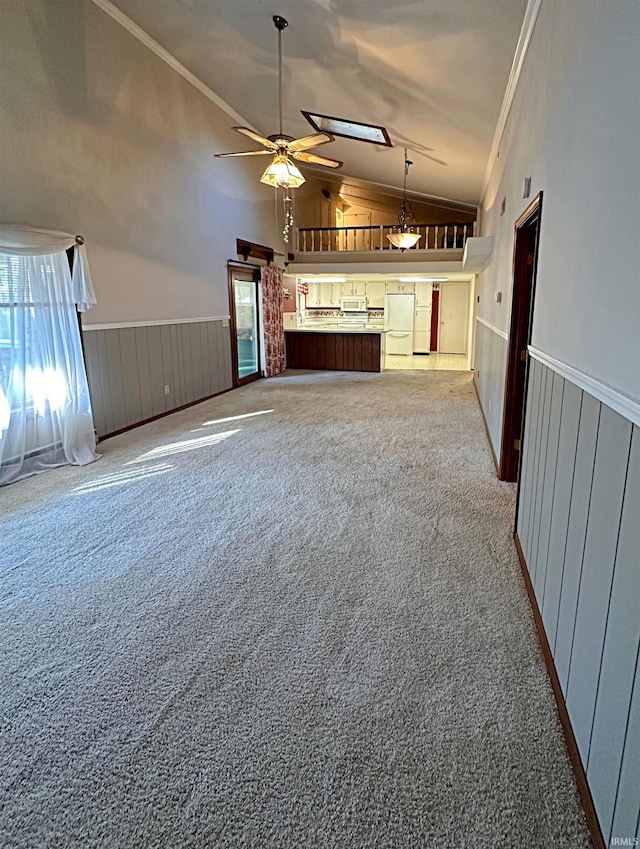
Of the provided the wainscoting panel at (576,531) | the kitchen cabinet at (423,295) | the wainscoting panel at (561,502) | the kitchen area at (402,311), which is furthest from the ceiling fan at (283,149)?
the kitchen cabinet at (423,295)

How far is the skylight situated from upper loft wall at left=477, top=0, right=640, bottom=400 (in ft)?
12.4

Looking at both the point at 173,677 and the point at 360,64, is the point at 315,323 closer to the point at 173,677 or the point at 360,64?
the point at 360,64

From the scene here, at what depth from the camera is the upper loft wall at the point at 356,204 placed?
10.3 meters

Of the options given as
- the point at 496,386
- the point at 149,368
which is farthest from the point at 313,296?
the point at 496,386

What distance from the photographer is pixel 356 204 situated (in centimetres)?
1261

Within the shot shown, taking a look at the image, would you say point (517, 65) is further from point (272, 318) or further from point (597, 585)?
point (272, 318)

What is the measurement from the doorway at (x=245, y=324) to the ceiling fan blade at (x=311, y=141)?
3.33 metres

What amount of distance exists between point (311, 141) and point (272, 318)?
5.07 metres

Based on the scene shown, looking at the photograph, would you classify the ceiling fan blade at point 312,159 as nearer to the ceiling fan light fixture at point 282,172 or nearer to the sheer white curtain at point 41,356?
the ceiling fan light fixture at point 282,172

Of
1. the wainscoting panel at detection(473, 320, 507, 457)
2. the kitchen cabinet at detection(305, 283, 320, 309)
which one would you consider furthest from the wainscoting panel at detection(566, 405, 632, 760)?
the kitchen cabinet at detection(305, 283, 320, 309)

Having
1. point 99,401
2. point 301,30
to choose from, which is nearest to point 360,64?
point 301,30

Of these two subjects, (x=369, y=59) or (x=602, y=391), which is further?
(x=369, y=59)

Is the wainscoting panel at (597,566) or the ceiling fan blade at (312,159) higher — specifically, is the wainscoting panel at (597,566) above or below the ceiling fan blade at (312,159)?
below

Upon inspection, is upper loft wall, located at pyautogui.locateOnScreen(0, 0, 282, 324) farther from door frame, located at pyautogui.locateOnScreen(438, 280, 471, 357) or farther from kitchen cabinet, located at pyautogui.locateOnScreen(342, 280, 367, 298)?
door frame, located at pyautogui.locateOnScreen(438, 280, 471, 357)
